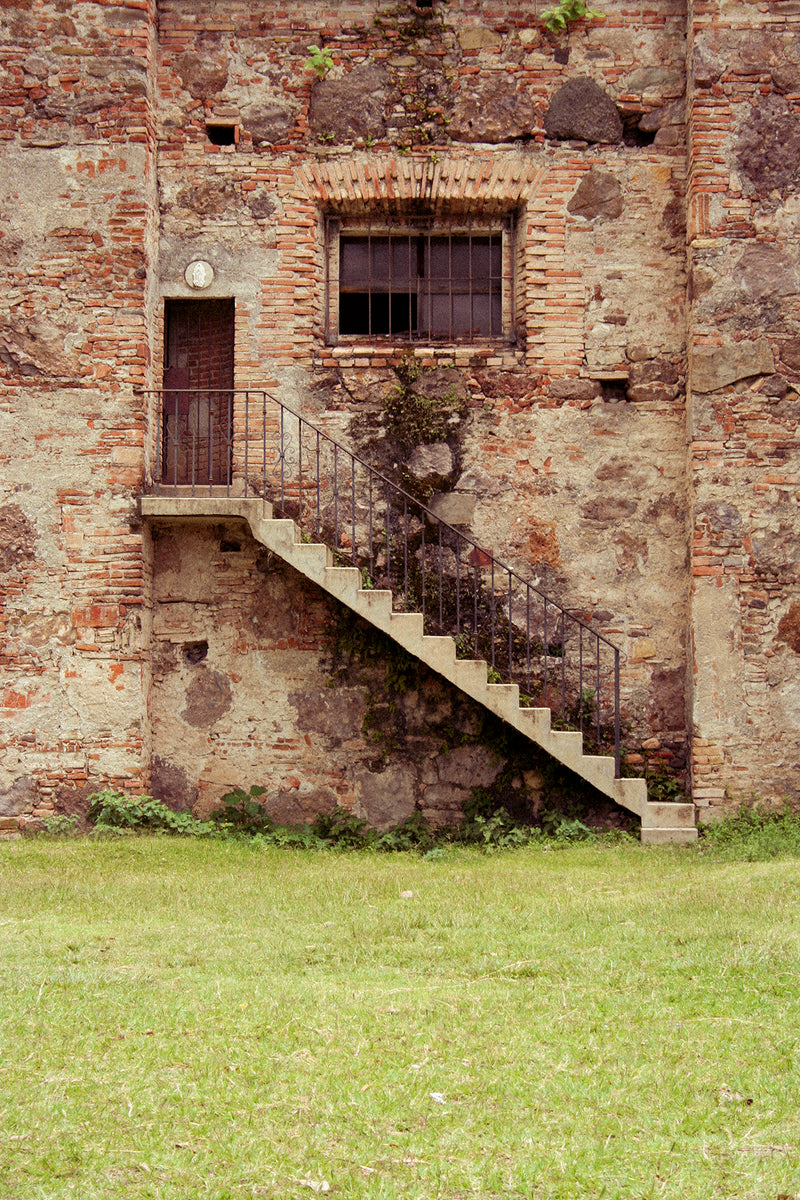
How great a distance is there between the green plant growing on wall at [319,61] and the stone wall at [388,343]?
75 mm

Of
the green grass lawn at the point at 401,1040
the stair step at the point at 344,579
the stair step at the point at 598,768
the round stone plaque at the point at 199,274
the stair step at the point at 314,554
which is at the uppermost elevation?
the round stone plaque at the point at 199,274

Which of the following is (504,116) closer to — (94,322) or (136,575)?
(94,322)

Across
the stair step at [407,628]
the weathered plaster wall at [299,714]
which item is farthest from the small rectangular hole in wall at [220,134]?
the stair step at [407,628]

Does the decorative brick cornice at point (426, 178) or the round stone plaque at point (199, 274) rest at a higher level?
the decorative brick cornice at point (426, 178)

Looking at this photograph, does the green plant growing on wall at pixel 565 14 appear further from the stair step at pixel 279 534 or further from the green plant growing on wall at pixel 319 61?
the stair step at pixel 279 534

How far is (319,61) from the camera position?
9641 mm

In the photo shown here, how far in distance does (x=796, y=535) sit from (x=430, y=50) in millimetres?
5082

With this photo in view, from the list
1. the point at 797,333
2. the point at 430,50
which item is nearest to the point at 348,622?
the point at 797,333

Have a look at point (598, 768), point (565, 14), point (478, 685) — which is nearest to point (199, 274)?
point (565, 14)

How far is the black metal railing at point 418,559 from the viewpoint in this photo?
9344 mm

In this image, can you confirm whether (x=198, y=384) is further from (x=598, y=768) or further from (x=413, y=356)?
(x=598, y=768)

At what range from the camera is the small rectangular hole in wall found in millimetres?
9797

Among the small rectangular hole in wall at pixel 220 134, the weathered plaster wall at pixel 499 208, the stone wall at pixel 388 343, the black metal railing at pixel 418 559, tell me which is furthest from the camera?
the small rectangular hole in wall at pixel 220 134

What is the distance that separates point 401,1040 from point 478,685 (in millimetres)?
4733
